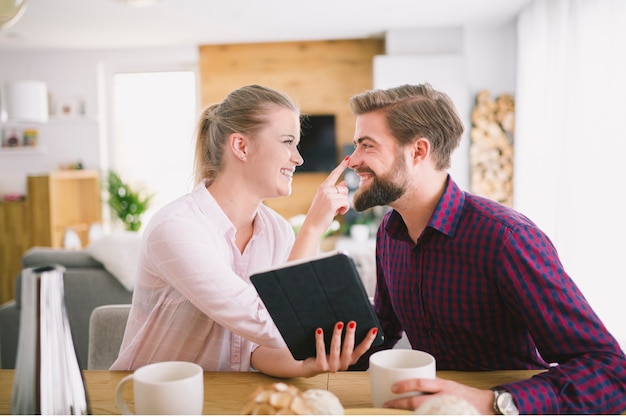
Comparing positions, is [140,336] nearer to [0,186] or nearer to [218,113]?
[218,113]

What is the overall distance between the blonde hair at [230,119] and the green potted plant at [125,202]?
5.57m

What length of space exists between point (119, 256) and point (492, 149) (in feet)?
14.5

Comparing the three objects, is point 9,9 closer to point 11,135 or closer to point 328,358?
point 328,358

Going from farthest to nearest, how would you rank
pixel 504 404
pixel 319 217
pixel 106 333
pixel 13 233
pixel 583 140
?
1. pixel 13 233
2. pixel 583 140
3. pixel 106 333
4. pixel 319 217
5. pixel 504 404

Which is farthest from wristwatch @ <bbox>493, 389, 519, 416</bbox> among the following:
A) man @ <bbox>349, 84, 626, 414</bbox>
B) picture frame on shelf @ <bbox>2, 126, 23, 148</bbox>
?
picture frame on shelf @ <bbox>2, 126, 23, 148</bbox>

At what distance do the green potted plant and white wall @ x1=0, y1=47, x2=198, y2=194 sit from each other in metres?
0.45

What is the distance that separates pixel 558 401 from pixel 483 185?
216 inches

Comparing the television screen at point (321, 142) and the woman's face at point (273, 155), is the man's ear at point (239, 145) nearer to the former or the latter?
the woman's face at point (273, 155)

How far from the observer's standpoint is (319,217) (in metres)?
1.47

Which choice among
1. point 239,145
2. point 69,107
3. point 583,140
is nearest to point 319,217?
point 239,145

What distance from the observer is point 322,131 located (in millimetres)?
6898

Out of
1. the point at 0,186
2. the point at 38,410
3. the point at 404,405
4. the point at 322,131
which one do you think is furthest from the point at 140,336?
the point at 0,186

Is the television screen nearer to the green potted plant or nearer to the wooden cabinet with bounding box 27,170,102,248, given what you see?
the green potted plant

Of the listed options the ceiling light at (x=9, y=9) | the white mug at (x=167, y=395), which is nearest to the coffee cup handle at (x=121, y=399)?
the white mug at (x=167, y=395)
